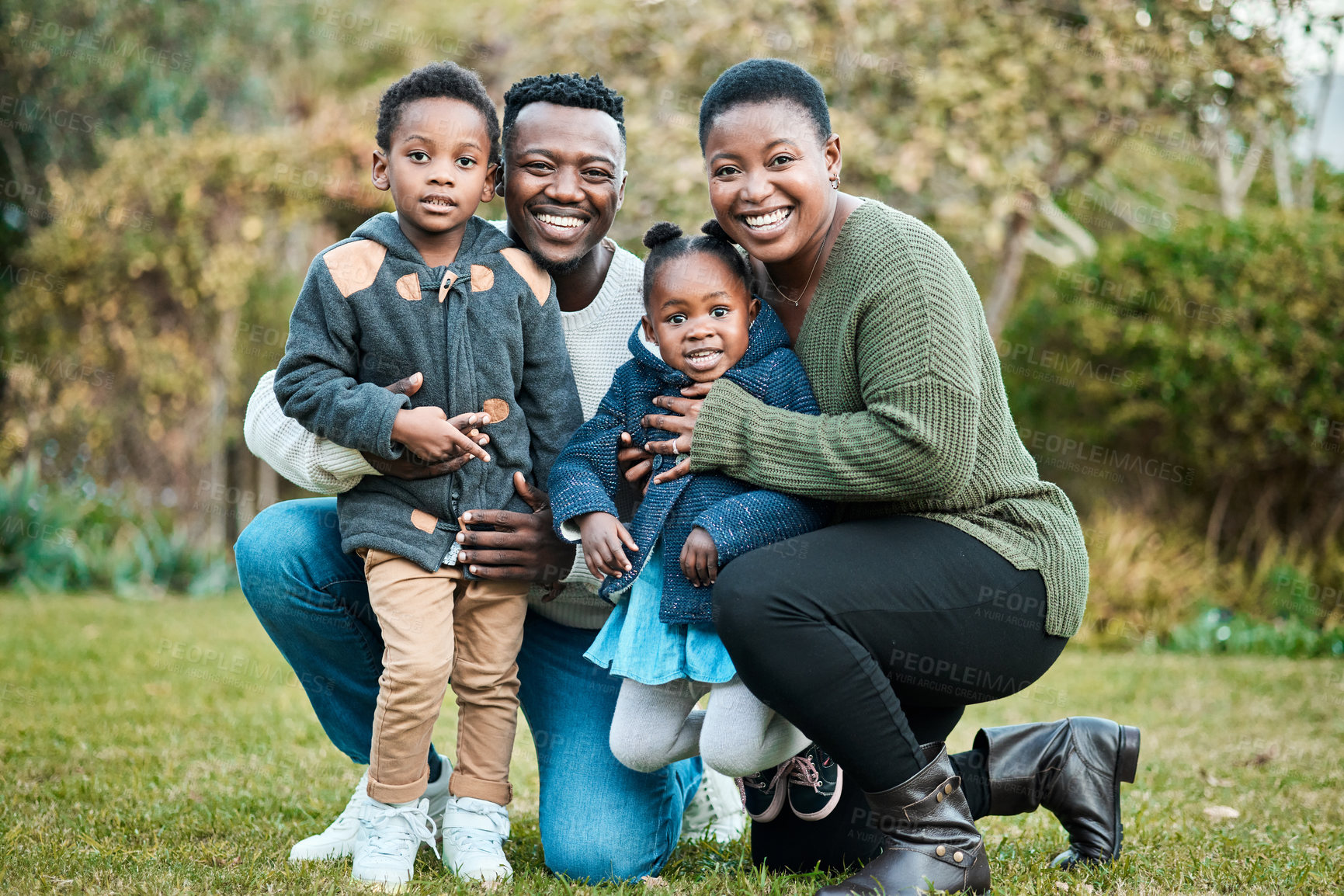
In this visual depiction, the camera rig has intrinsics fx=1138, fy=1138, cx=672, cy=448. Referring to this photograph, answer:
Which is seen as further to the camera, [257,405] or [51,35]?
[51,35]

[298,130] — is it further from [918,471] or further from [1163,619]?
[918,471]

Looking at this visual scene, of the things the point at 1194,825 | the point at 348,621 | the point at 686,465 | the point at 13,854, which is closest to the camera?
the point at 686,465

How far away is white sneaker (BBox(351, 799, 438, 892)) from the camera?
2.48m

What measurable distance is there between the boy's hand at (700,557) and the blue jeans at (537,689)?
2.41ft

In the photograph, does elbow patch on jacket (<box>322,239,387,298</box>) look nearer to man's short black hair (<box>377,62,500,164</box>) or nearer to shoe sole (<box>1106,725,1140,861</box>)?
man's short black hair (<box>377,62,500,164</box>)

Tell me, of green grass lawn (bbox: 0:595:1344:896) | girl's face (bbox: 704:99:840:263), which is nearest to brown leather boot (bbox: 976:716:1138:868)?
green grass lawn (bbox: 0:595:1344:896)

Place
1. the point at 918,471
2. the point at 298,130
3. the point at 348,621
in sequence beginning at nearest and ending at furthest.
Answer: the point at 918,471 < the point at 348,621 < the point at 298,130

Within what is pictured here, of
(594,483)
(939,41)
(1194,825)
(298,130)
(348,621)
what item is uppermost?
(939,41)

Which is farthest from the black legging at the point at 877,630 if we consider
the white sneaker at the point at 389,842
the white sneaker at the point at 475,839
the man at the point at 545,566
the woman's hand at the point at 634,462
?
the white sneaker at the point at 389,842

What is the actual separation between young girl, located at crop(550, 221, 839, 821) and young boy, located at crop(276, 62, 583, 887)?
0.79 feet

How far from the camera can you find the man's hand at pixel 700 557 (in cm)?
239

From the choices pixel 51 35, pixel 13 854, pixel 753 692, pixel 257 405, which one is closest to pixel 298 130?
pixel 51 35

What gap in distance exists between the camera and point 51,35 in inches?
356

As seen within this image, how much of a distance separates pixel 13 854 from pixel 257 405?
1.18m
